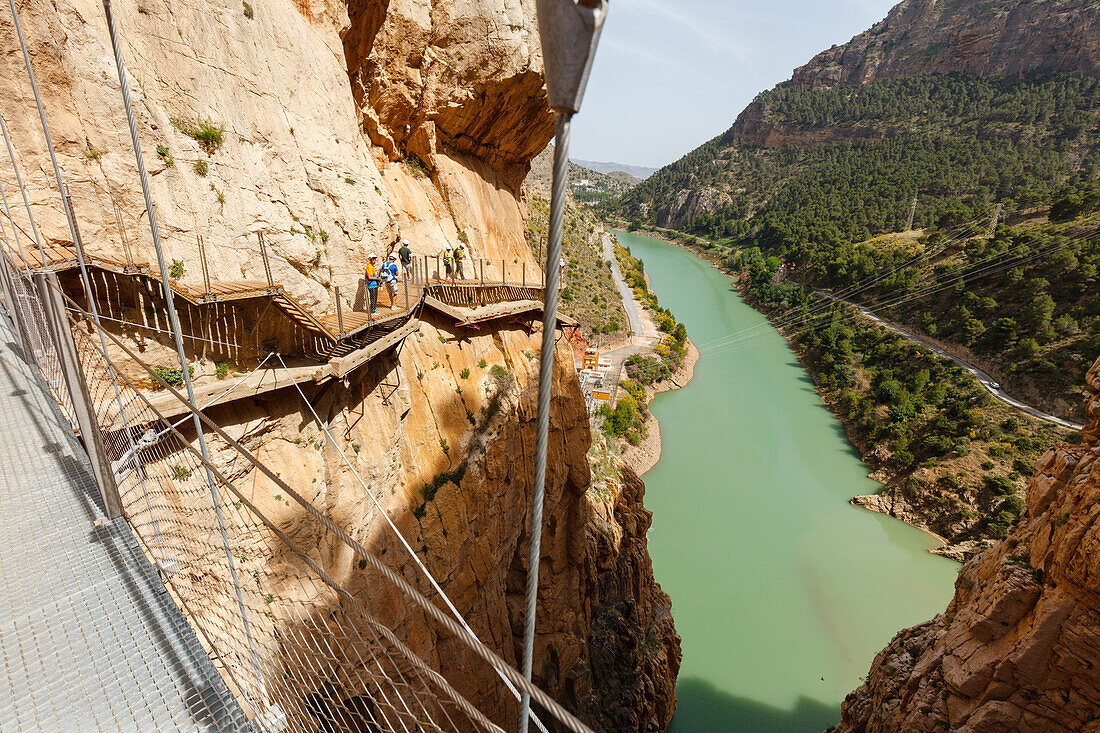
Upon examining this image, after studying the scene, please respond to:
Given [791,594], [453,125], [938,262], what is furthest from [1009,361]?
[453,125]

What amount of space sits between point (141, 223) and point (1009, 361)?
42.1 metres

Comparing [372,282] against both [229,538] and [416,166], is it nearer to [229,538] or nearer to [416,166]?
[229,538]

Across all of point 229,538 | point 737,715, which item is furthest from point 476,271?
point 737,715

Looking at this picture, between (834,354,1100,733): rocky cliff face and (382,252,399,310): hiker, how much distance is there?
37.8 ft

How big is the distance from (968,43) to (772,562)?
111869mm

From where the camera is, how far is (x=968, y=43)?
8812cm

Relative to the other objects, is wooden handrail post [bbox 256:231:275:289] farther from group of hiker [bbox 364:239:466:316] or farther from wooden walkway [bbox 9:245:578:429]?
group of hiker [bbox 364:239:466:316]

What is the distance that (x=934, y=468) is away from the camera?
27.2 meters

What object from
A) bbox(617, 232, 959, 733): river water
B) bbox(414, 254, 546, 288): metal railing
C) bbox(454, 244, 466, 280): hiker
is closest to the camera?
bbox(414, 254, 546, 288): metal railing

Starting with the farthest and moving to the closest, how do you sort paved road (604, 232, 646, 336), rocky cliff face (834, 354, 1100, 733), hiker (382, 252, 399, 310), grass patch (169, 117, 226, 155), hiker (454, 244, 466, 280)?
paved road (604, 232, 646, 336)
hiker (454, 244, 466, 280)
hiker (382, 252, 399, 310)
rocky cliff face (834, 354, 1100, 733)
grass patch (169, 117, 226, 155)

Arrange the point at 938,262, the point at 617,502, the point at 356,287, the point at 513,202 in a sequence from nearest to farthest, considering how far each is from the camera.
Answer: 1. the point at 356,287
2. the point at 513,202
3. the point at 617,502
4. the point at 938,262

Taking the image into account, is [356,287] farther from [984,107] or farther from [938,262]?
[984,107]

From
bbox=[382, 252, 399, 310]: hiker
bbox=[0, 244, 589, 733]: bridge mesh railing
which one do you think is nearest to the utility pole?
bbox=[382, 252, 399, 310]: hiker

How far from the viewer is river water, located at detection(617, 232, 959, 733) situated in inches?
744
